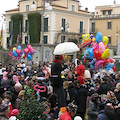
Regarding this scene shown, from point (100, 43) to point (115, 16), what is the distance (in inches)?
1494

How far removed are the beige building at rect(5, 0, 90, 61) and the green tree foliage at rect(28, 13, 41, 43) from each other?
967 millimetres

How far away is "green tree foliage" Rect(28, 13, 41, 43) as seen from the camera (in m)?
46.9

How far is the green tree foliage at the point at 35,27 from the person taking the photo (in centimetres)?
4688

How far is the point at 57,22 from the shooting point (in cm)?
4678

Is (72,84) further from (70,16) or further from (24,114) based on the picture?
(70,16)

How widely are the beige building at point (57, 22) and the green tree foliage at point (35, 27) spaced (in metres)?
0.97

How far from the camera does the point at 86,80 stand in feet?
35.9

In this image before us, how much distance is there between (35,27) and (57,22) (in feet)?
11.9

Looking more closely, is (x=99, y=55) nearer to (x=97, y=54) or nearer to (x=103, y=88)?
(x=97, y=54)

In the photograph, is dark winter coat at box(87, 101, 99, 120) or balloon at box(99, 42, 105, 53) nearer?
dark winter coat at box(87, 101, 99, 120)

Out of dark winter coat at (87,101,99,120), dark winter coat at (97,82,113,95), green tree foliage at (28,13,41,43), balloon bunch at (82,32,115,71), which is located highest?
green tree foliage at (28,13,41,43)

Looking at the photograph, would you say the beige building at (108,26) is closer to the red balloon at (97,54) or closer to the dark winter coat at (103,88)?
the red balloon at (97,54)

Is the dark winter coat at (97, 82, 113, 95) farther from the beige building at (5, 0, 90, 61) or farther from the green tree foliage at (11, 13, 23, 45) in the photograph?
the green tree foliage at (11, 13, 23, 45)

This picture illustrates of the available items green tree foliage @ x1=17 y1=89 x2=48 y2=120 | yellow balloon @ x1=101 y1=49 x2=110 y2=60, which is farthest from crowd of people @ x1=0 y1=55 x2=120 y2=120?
yellow balloon @ x1=101 y1=49 x2=110 y2=60
